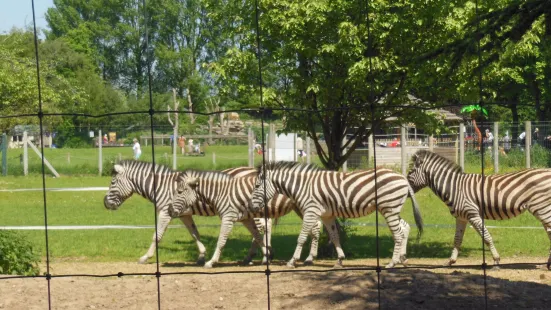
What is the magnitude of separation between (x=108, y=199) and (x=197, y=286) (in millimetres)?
4324

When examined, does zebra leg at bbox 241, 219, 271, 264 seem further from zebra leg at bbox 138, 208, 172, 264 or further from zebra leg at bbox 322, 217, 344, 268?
zebra leg at bbox 138, 208, 172, 264

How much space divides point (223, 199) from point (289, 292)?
403cm

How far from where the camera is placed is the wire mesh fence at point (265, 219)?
6746mm

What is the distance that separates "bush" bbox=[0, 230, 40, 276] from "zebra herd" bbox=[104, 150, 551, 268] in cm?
175

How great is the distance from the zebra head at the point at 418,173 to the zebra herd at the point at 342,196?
0.5 inches

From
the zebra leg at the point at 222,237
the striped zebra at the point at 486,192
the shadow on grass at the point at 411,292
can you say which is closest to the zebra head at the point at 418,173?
the striped zebra at the point at 486,192

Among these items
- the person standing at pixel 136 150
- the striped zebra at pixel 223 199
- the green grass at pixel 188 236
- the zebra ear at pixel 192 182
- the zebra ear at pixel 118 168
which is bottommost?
the green grass at pixel 188 236

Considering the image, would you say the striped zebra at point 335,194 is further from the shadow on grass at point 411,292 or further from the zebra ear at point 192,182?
the shadow on grass at point 411,292

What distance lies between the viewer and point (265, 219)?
549 cm

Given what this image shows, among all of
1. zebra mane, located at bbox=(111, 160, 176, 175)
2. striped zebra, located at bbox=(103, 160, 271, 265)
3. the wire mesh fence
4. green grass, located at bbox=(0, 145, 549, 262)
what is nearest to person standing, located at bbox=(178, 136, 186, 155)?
the wire mesh fence

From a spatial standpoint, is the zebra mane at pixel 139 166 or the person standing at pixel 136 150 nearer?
the zebra mane at pixel 139 166

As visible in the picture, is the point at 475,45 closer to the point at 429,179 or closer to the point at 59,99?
the point at 429,179

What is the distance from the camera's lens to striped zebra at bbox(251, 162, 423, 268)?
1027 centimetres

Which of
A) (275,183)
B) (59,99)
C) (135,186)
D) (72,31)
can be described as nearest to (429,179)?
(275,183)
